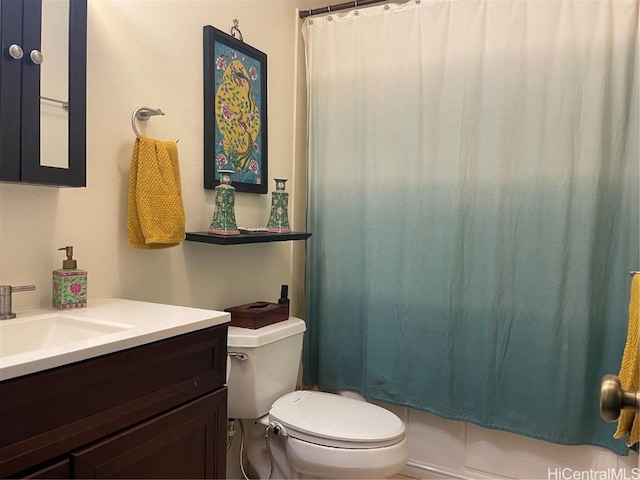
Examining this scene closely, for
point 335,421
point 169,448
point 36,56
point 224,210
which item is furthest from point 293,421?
point 36,56

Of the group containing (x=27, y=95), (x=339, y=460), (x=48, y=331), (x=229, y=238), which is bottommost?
(x=339, y=460)

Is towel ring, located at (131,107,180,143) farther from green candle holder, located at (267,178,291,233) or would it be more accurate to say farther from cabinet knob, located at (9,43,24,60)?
green candle holder, located at (267,178,291,233)

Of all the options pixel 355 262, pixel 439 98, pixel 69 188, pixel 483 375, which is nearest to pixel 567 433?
pixel 483 375

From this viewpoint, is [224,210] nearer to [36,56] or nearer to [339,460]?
[36,56]

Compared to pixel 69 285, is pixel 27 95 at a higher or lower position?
higher

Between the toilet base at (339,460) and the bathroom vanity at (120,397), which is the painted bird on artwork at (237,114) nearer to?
the bathroom vanity at (120,397)

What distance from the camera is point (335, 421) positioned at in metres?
1.69

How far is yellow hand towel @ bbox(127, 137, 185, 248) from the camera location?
4.84ft

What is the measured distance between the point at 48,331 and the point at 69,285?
143 mm

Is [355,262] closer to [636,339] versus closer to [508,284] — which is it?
[508,284]

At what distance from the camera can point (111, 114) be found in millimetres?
1490

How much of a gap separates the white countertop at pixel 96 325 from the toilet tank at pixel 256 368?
0.42 m

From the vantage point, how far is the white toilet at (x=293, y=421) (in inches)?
62.5

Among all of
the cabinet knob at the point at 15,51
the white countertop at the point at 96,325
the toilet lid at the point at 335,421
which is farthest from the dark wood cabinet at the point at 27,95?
the toilet lid at the point at 335,421
